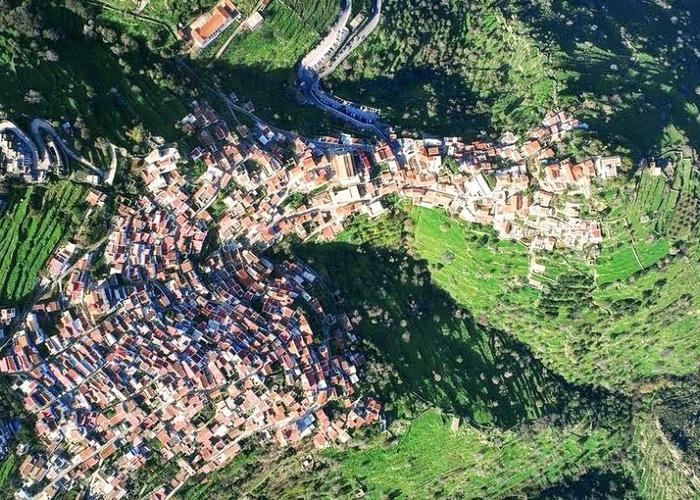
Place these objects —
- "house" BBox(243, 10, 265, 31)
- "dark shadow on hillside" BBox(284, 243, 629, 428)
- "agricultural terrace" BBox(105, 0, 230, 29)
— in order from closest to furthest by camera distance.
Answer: "agricultural terrace" BBox(105, 0, 230, 29), "house" BBox(243, 10, 265, 31), "dark shadow on hillside" BBox(284, 243, 629, 428)

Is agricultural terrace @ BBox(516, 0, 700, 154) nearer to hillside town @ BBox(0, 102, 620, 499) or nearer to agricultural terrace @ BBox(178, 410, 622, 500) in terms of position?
hillside town @ BBox(0, 102, 620, 499)

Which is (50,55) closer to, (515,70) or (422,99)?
(422,99)

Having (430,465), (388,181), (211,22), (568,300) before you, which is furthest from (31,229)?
(568,300)

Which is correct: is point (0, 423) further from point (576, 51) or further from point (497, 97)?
point (576, 51)

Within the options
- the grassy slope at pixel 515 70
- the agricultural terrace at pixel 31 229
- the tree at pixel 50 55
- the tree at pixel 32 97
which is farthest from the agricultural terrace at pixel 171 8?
the agricultural terrace at pixel 31 229

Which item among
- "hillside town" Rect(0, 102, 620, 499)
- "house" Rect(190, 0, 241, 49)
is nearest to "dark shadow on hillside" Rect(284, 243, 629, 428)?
"hillside town" Rect(0, 102, 620, 499)

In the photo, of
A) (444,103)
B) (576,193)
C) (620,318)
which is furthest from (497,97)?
(620,318)
